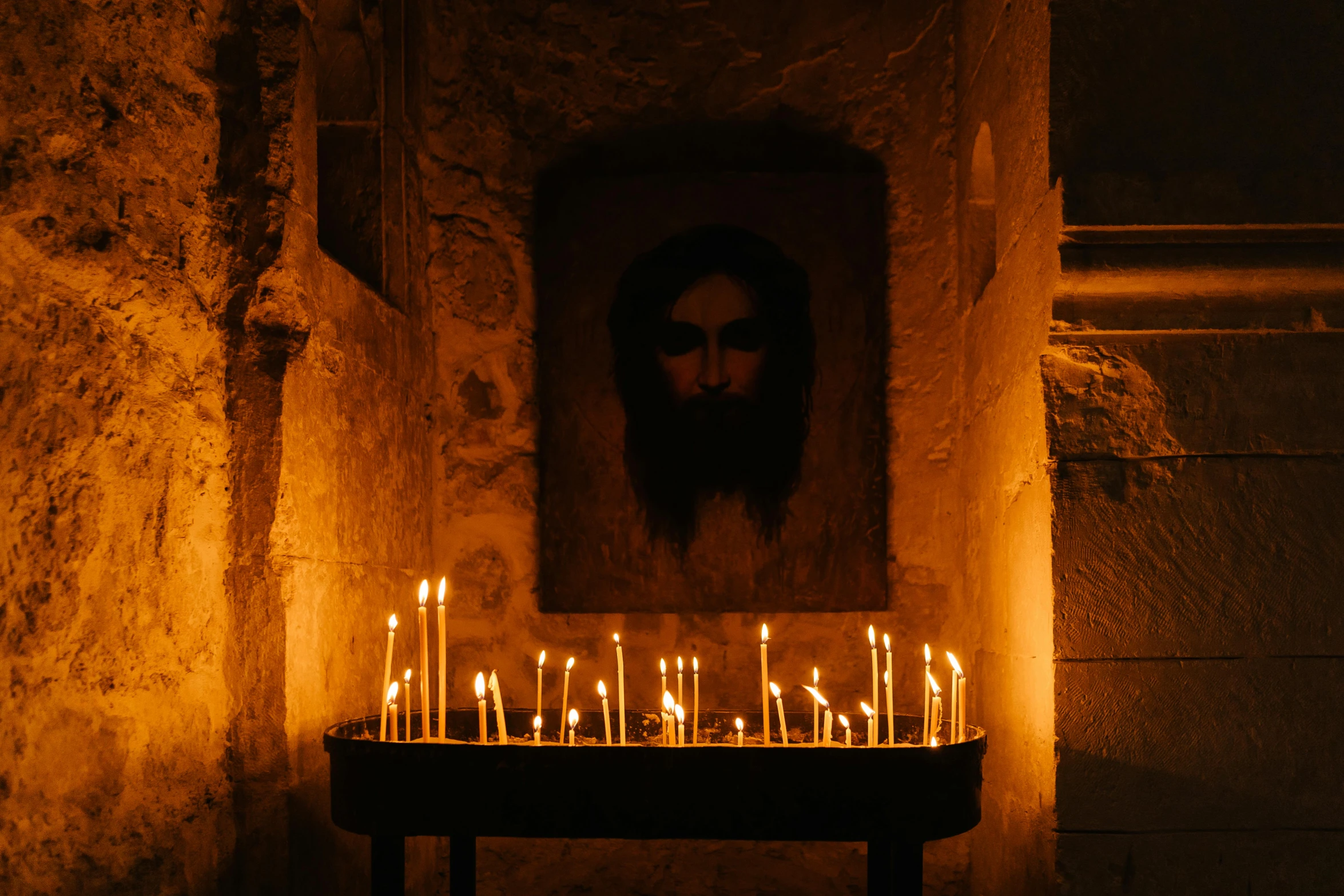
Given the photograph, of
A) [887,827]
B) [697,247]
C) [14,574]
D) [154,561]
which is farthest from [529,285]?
[887,827]

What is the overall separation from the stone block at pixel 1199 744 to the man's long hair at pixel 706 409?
4.19 ft

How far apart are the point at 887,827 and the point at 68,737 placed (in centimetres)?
155

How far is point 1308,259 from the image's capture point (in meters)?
1.99

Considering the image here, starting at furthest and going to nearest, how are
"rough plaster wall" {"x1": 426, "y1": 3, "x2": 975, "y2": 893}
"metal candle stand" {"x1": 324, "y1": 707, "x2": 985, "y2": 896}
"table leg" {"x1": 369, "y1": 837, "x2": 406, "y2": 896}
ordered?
"rough plaster wall" {"x1": 426, "y1": 3, "x2": 975, "y2": 893}
"table leg" {"x1": 369, "y1": 837, "x2": 406, "y2": 896}
"metal candle stand" {"x1": 324, "y1": 707, "x2": 985, "y2": 896}

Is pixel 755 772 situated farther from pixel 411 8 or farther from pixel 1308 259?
pixel 411 8

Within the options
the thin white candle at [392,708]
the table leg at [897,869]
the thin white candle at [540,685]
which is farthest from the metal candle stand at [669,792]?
the thin white candle at [540,685]

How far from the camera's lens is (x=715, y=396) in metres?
3.13

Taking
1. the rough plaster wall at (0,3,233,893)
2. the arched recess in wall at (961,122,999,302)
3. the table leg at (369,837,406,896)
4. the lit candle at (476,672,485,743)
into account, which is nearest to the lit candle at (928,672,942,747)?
the lit candle at (476,672,485,743)

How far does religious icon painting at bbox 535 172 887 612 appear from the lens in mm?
3100

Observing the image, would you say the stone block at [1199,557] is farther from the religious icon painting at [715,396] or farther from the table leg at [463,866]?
the table leg at [463,866]

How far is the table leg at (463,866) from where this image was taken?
204 cm

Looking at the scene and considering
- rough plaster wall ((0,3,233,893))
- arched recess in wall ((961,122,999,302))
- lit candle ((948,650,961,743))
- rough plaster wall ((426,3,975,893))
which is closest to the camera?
rough plaster wall ((0,3,233,893))

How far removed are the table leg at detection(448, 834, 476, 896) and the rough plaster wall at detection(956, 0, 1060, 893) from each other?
4.20ft

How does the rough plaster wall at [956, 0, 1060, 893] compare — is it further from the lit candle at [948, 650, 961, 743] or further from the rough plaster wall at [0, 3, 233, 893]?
the rough plaster wall at [0, 3, 233, 893]
